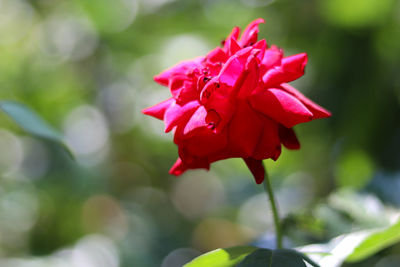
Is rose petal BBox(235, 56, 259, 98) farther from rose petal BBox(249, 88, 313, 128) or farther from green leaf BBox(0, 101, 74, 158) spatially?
green leaf BBox(0, 101, 74, 158)

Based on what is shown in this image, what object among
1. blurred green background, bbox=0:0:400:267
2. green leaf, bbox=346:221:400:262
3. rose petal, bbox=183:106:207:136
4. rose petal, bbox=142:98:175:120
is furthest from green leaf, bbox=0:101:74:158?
blurred green background, bbox=0:0:400:267

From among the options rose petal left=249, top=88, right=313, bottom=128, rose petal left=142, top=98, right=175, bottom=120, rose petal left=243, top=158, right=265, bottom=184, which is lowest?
rose petal left=243, top=158, right=265, bottom=184

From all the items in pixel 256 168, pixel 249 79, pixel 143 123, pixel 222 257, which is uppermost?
pixel 249 79

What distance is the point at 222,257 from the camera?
2.24 feet

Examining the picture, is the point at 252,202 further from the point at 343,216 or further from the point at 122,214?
the point at 343,216

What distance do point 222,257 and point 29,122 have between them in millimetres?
450

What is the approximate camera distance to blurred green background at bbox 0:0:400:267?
5.22 ft

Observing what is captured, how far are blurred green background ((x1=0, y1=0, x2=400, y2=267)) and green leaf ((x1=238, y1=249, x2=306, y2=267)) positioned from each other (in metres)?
0.83

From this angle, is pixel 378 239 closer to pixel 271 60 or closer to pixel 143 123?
pixel 271 60

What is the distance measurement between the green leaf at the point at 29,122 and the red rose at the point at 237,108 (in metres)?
0.27

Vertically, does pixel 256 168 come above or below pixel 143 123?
above

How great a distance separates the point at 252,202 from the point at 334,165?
1.79ft

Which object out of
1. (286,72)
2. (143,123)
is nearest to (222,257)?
(286,72)

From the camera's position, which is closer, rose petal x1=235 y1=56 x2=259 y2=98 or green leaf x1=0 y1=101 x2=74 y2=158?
rose petal x1=235 y1=56 x2=259 y2=98
